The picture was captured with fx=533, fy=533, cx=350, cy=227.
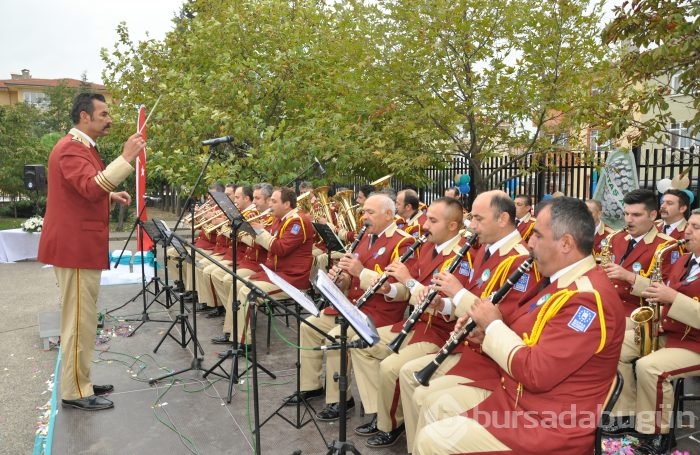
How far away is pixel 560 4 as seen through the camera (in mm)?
7684

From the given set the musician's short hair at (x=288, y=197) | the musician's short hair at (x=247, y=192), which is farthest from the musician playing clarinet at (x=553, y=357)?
the musician's short hair at (x=247, y=192)

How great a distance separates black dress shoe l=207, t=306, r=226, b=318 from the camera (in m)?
8.36

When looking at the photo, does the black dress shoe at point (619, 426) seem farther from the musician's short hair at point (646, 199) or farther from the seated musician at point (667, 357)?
the musician's short hair at point (646, 199)

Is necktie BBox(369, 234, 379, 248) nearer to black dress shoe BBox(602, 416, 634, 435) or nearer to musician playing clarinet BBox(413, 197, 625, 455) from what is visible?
musician playing clarinet BBox(413, 197, 625, 455)

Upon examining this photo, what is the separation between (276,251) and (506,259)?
346 centimetres

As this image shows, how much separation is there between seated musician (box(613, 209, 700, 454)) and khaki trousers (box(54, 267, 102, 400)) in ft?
15.3

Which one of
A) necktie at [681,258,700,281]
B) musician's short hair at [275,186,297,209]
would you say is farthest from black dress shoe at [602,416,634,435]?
musician's short hair at [275,186,297,209]

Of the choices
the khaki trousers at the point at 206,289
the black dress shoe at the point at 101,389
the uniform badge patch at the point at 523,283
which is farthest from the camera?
the khaki trousers at the point at 206,289

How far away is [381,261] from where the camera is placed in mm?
5090

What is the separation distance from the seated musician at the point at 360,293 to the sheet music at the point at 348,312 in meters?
1.82

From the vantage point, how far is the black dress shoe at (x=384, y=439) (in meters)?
4.20

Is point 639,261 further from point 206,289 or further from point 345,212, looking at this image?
point 206,289

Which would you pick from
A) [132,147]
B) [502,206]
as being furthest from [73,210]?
[502,206]

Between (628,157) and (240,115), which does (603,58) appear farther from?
(240,115)
